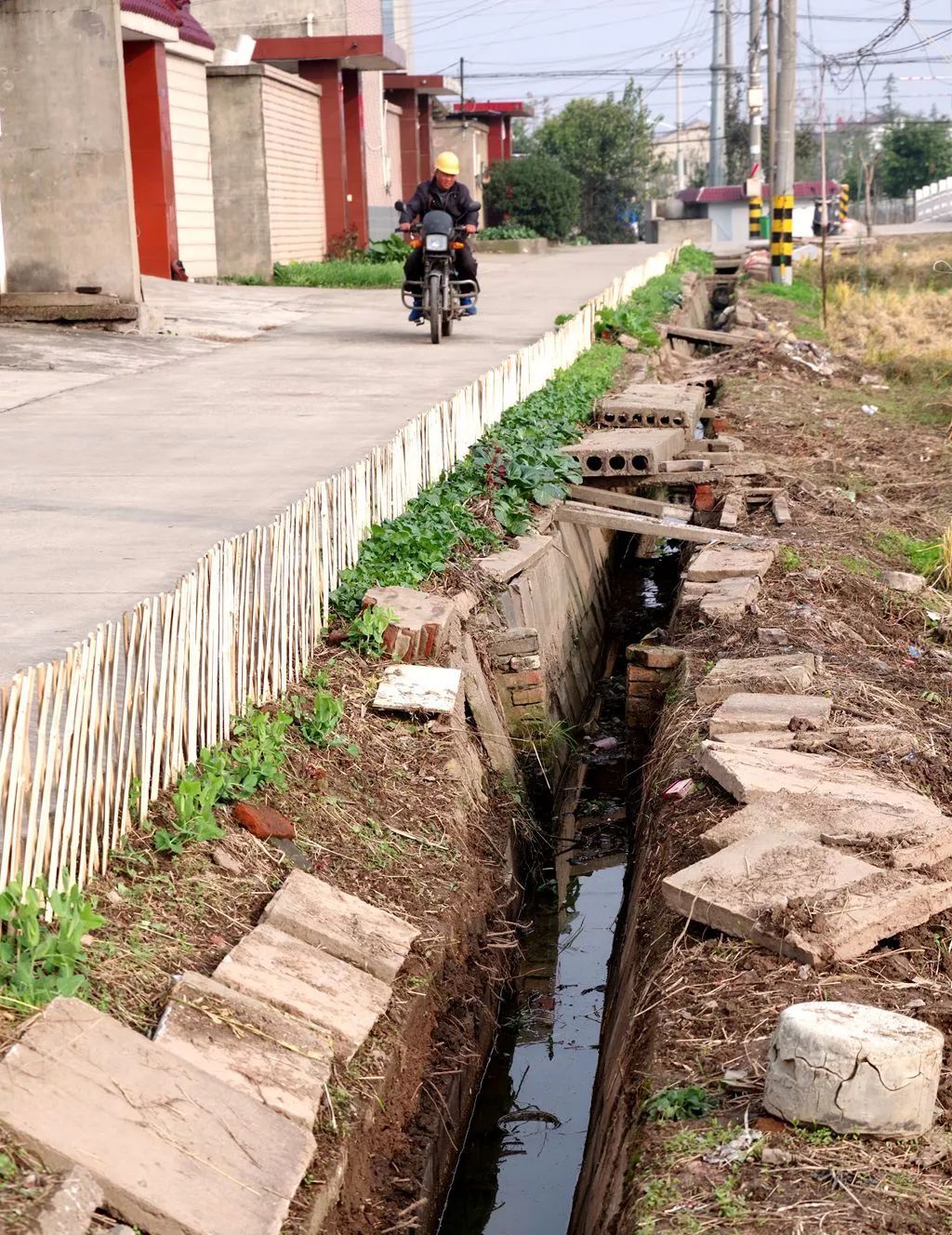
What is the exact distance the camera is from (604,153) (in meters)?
52.8

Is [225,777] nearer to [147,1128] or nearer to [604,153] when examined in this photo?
[147,1128]

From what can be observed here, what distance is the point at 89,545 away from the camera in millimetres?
6422

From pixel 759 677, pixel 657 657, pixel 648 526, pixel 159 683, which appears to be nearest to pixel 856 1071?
pixel 159 683

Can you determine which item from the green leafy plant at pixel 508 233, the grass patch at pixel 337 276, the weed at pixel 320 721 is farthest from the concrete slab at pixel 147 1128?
the green leafy plant at pixel 508 233

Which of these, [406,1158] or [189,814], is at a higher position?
[189,814]

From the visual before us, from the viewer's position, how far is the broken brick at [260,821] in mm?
4508

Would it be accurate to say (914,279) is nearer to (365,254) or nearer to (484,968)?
(365,254)

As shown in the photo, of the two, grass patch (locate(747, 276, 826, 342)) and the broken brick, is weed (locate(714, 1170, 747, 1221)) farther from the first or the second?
grass patch (locate(747, 276, 826, 342))

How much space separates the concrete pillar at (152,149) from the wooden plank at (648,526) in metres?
12.1

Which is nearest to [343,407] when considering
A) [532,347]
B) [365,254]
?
[532,347]

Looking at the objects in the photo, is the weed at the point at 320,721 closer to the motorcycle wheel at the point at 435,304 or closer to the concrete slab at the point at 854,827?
the concrete slab at the point at 854,827

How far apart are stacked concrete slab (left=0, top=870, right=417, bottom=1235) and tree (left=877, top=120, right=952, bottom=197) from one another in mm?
70286

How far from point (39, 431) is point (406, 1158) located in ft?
21.2

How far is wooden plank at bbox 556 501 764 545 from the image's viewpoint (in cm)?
836
